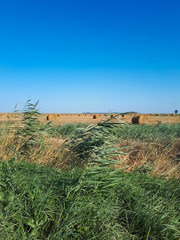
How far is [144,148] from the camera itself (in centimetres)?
579

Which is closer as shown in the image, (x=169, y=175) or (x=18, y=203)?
(x=18, y=203)

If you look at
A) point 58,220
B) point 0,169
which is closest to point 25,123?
point 0,169

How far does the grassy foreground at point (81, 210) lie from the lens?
2254 mm

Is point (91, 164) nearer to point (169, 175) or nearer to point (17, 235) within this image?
point (17, 235)

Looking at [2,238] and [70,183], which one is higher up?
[70,183]

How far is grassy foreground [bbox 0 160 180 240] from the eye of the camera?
7.39 feet

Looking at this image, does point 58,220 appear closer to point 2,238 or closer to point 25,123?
point 2,238

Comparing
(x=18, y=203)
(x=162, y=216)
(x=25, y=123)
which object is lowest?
(x=162, y=216)

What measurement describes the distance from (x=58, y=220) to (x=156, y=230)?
1108 mm

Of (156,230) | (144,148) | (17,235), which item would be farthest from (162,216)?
(144,148)

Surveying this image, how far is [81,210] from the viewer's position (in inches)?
93.7

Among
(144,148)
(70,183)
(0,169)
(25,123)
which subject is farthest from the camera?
(144,148)

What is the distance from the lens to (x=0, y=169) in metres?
2.97

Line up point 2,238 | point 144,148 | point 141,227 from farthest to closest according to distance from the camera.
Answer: point 144,148 < point 141,227 < point 2,238
